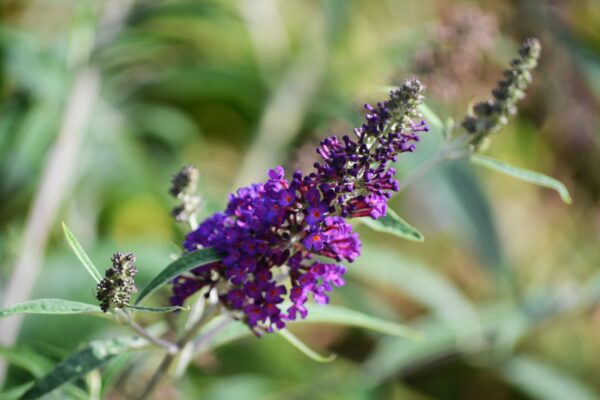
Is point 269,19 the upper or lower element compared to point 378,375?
upper

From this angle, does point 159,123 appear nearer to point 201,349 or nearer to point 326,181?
point 201,349

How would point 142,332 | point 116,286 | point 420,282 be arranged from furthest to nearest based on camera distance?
point 420,282 < point 142,332 < point 116,286

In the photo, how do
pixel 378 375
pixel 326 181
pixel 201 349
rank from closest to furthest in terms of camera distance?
pixel 326 181 < pixel 201 349 < pixel 378 375

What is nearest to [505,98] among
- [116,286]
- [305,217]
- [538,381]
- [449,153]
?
[449,153]

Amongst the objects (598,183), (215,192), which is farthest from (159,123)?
(598,183)

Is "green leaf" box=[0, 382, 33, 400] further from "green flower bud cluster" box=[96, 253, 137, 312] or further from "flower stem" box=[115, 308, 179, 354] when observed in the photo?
"green flower bud cluster" box=[96, 253, 137, 312]

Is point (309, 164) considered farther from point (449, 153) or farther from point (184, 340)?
point (184, 340)

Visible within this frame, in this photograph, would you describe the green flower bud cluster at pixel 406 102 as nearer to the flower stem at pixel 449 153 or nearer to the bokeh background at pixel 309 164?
the flower stem at pixel 449 153
